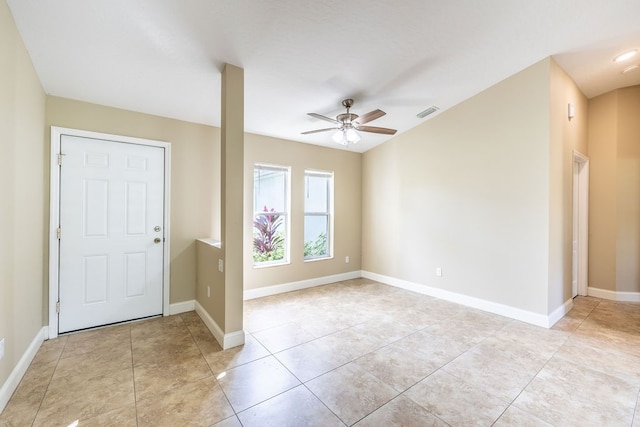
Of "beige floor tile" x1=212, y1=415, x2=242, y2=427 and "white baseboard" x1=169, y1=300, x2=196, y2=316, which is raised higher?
"white baseboard" x1=169, y1=300, x2=196, y2=316

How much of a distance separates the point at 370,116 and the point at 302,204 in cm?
212

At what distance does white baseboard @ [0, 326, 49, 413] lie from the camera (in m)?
1.84

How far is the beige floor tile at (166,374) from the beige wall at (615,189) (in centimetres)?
569

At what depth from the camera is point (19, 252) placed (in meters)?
2.16

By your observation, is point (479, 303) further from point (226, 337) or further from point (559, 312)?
point (226, 337)

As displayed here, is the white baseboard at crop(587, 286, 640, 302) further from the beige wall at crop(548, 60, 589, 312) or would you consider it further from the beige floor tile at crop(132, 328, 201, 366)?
the beige floor tile at crop(132, 328, 201, 366)

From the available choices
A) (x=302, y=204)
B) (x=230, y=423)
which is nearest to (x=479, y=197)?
(x=302, y=204)

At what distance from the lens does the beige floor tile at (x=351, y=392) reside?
71.4 inches

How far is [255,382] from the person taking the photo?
6.91ft

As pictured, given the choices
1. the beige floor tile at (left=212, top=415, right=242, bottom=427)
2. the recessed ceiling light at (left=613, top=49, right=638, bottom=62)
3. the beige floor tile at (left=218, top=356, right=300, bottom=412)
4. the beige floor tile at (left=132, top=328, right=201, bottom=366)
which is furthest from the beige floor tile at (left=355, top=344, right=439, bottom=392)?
the recessed ceiling light at (left=613, top=49, right=638, bottom=62)

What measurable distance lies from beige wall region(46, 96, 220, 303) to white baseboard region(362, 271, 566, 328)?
3138mm

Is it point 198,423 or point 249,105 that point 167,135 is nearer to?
point 249,105

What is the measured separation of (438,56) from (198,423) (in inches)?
145

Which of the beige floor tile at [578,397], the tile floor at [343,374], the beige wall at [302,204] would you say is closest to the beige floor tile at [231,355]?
the tile floor at [343,374]
